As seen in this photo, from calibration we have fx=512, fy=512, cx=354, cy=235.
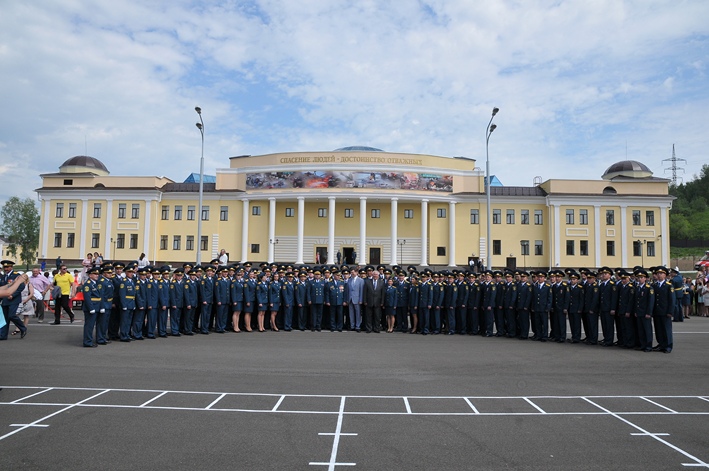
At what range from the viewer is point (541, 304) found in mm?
14203

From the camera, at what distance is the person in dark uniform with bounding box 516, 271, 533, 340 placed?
14.5 m

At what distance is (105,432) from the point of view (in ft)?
19.3

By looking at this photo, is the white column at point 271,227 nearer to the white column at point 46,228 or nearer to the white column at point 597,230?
the white column at point 46,228

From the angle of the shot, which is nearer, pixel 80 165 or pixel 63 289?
pixel 63 289

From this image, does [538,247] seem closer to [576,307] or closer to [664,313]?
[576,307]

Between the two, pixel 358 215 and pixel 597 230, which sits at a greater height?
pixel 358 215

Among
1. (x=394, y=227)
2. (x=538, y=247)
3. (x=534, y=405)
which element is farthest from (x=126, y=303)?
(x=538, y=247)

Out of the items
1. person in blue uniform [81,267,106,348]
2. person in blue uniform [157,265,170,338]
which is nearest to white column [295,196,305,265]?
person in blue uniform [157,265,170,338]

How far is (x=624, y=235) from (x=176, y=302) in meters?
48.2

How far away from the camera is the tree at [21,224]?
72.9 metres

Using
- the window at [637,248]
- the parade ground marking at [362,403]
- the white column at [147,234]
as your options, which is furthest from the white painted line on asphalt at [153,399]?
the window at [637,248]

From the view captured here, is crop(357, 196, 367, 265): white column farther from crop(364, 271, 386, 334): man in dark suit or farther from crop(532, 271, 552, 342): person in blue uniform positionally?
crop(532, 271, 552, 342): person in blue uniform

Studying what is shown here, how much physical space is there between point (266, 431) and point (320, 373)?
3.33 meters

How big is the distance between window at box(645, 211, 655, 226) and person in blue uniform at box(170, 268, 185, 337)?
163ft
